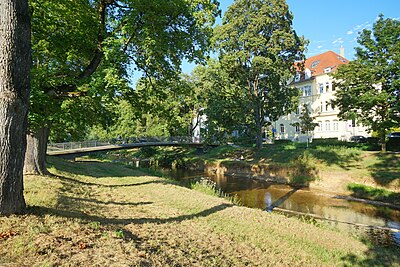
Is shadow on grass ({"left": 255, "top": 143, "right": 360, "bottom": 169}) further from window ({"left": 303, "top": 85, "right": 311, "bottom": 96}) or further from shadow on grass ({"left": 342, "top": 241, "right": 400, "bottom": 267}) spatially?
window ({"left": 303, "top": 85, "right": 311, "bottom": 96})

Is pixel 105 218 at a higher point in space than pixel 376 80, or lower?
lower

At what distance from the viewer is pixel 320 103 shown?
1881 inches

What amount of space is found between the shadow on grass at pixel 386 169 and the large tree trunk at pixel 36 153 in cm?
2123

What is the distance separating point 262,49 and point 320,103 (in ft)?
78.2

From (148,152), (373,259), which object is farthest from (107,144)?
(373,259)

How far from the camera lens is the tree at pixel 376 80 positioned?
2172 cm

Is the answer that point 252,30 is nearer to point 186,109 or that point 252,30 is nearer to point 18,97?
point 186,109

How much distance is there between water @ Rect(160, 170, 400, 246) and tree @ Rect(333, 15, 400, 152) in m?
8.78

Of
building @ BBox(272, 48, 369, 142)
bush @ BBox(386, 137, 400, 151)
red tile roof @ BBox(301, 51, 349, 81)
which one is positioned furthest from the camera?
red tile roof @ BBox(301, 51, 349, 81)

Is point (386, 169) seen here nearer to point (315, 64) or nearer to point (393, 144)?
point (393, 144)

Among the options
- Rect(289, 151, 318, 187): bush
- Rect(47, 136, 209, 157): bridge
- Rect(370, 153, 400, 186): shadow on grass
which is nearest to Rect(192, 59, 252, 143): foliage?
Rect(47, 136, 209, 157): bridge

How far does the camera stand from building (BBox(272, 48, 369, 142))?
4469 centimetres

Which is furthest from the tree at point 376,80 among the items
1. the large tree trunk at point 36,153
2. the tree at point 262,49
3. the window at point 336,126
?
the large tree trunk at point 36,153

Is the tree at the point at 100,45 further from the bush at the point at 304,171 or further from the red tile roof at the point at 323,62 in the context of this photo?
the red tile roof at the point at 323,62
